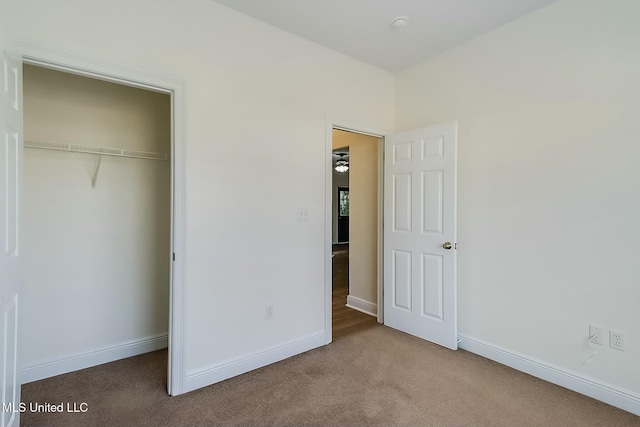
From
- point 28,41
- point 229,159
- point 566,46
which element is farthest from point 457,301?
point 28,41

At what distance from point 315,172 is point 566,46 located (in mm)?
2057

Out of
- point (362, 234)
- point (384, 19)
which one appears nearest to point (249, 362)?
point (362, 234)

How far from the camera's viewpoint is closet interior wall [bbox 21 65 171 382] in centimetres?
232

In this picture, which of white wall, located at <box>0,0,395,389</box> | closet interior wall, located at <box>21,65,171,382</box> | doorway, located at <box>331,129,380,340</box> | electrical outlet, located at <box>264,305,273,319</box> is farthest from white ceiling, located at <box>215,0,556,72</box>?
electrical outlet, located at <box>264,305,273,319</box>

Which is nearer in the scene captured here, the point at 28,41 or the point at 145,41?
the point at 28,41

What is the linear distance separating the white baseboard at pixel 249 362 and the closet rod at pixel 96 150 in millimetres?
1791

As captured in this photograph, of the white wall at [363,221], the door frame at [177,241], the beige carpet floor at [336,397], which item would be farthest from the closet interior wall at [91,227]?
the white wall at [363,221]

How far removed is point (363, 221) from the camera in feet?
12.8

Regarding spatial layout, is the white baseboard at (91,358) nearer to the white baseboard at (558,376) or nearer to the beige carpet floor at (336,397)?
the beige carpet floor at (336,397)

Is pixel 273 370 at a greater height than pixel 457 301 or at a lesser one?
lesser

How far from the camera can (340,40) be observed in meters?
2.73

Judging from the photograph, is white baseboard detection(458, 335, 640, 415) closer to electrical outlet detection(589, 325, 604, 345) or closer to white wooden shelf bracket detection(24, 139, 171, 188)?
electrical outlet detection(589, 325, 604, 345)

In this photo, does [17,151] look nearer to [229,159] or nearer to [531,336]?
[229,159]

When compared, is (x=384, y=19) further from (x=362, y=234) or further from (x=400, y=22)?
(x=362, y=234)
